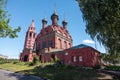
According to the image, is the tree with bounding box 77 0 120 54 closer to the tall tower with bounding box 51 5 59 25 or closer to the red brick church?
the red brick church

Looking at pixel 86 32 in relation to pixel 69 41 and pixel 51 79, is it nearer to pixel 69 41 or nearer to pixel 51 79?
pixel 51 79

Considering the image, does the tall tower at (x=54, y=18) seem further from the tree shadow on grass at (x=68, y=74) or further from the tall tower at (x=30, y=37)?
the tree shadow on grass at (x=68, y=74)

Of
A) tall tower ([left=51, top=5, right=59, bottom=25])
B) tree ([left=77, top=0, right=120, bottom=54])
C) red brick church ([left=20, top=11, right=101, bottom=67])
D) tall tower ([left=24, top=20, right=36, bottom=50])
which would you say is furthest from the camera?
tall tower ([left=24, top=20, right=36, bottom=50])

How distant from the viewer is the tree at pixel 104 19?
1780 cm

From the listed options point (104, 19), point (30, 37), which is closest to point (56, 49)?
point (30, 37)

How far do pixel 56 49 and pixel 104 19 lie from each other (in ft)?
98.9

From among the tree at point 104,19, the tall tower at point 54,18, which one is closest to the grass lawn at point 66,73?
the tree at point 104,19

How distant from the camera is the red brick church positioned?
104 ft

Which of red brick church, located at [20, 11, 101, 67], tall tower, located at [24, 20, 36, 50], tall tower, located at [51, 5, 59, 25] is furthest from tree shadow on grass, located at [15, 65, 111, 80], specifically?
tall tower, located at [24, 20, 36, 50]

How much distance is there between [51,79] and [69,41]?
4228cm

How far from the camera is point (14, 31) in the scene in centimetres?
1642

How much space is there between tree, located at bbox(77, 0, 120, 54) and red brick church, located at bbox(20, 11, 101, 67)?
844 centimetres

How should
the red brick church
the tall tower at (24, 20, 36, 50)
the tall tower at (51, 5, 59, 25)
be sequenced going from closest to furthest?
the red brick church < the tall tower at (51, 5, 59, 25) < the tall tower at (24, 20, 36, 50)

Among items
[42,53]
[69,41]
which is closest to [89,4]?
[42,53]
